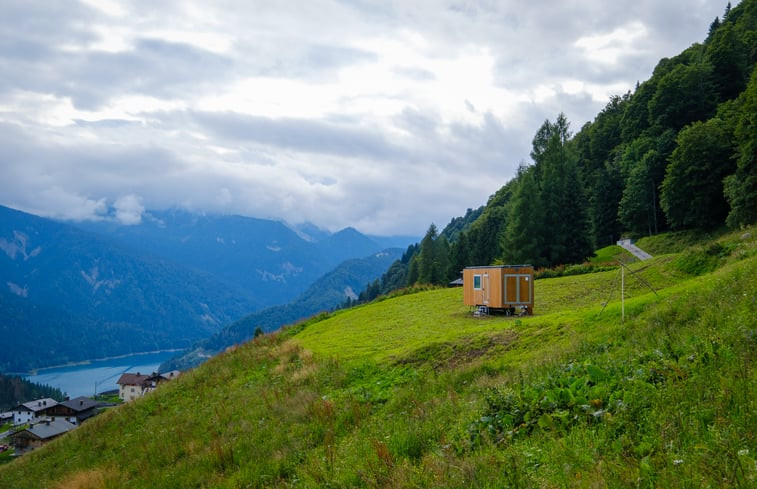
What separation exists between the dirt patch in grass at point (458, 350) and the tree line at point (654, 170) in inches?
1074

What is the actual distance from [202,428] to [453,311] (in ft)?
49.7

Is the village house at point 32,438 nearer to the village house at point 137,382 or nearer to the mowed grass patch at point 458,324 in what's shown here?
the village house at point 137,382

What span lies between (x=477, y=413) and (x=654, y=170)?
52.6 m

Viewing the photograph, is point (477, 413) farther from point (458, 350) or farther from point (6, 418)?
point (6, 418)

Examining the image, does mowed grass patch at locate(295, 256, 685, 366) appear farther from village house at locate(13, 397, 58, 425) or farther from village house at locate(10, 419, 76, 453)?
village house at locate(13, 397, 58, 425)

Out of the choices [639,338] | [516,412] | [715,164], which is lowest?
[516,412]

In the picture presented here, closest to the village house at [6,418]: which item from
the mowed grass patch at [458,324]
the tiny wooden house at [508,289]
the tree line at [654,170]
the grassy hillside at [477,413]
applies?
the tree line at [654,170]

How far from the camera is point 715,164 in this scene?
39.1m

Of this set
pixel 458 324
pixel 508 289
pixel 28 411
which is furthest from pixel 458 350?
pixel 28 411

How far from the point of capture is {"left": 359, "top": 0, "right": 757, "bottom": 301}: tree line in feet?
128

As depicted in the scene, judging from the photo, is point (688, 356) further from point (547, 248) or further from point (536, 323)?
point (547, 248)

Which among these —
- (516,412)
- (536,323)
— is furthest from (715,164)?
(516,412)

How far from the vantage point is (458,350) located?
13.9 m

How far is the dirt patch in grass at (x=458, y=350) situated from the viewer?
1305 centimetres
